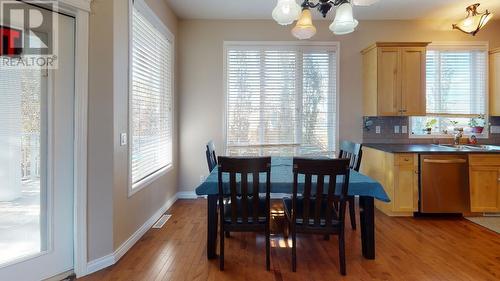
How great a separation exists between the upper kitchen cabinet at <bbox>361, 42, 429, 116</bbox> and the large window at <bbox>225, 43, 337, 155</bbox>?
2.30 feet

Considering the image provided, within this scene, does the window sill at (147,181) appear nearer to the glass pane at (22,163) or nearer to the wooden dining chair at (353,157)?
the glass pane at (22,163)

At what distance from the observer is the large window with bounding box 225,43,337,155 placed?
456 cm

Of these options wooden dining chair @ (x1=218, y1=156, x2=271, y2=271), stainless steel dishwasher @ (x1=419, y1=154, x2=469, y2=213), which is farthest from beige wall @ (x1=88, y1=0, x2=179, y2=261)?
stainless steel dishwasher @ (x1=419, y1=154, x2=469, y2=213)

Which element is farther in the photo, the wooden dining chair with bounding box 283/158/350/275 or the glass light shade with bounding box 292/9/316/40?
the glass light shade with bounding box 292/9/316/40

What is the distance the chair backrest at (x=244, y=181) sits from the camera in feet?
7.54

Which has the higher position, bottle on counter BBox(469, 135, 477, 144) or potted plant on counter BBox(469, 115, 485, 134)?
potted plant on counter BBox(469, 115, 485, 134)

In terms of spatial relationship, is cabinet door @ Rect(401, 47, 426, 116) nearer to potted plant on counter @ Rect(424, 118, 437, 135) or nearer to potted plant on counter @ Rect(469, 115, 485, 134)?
potted plant on counter @ Rect(424, 118, 437, 135)

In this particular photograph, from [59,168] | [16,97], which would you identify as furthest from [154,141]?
[16,97]

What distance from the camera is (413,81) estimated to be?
412 cm

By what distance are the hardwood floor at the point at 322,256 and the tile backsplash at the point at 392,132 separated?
4.89 feet

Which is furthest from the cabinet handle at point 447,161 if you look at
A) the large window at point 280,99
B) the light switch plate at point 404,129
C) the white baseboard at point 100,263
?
the white baseboard at point 100,263

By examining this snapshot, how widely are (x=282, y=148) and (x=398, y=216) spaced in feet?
6.19

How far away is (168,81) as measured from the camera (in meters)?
4.10

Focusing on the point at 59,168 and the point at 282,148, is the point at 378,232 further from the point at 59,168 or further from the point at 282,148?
the point at 59,168
